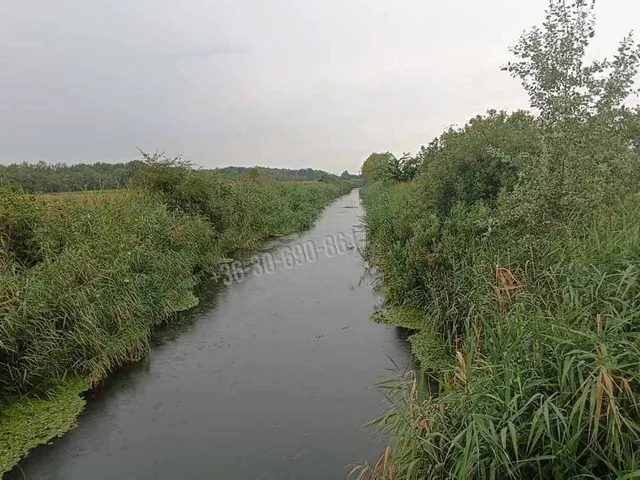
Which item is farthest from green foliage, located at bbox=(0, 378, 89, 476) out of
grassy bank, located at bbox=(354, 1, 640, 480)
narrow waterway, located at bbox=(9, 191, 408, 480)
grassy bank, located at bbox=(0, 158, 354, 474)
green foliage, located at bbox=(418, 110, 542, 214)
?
green foliage, located at bbox=(418, 110, 542, 214)

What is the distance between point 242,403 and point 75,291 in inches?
115

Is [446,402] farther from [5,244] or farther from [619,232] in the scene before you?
[5,244]

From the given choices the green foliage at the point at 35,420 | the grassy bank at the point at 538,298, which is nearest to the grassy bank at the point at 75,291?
the green foliage at the point at 35,420

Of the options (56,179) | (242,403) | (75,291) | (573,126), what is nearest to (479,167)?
(573,126)

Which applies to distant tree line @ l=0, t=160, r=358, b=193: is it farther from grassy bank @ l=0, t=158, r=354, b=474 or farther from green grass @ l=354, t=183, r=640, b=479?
green grass @ l=354, t=183, r=640, b=479

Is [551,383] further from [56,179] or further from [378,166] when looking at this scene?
[378,166]

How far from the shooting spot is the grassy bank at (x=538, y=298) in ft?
8.63

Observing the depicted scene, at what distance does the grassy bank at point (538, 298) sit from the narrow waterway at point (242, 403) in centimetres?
63

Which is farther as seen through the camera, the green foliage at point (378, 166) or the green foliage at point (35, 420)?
the green foliage at point (378, 166)

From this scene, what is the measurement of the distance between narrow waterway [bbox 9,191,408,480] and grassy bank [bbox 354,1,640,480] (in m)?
0.63

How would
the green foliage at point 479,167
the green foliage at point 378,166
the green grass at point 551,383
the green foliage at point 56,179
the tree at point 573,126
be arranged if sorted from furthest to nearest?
the green foliage at point 378,166 → the green foliage at point 56,179 → the green foliage at point 479,167 → the tree at point 573,126 → the green grass at point 551,383

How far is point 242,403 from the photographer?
5.60m

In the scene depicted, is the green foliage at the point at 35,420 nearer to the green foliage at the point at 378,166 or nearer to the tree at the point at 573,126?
the tree at the point at 573,126

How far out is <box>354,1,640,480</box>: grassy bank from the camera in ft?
8.63
